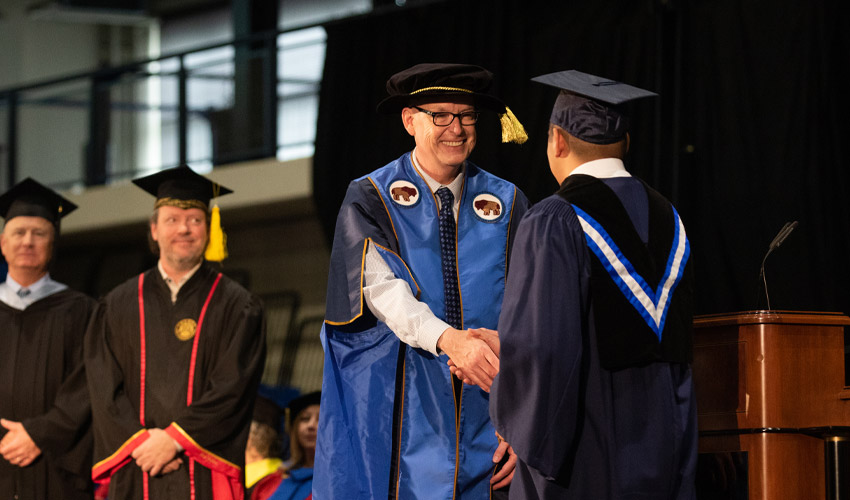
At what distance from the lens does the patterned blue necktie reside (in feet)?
11.0

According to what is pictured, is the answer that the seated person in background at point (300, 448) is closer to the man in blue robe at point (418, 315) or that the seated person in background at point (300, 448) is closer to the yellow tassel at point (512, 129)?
the man in blue robe at point (418, 315)

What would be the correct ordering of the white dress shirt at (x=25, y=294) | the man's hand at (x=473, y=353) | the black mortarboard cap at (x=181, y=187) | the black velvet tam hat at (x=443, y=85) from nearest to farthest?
the man's hand at (x=473, y=353) → the black velvet tam hat at (x=443, y=85) → the black mortarboard cap at (x=181, y=187) → the white dress shirt at (x=25, y=294)

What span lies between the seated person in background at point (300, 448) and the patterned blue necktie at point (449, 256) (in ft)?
8.05

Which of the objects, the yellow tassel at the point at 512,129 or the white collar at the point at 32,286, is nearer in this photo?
the yellow tassel at the point at 512,129

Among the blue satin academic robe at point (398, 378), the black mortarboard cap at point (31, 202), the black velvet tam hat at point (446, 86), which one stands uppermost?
the black velvet tam hat at point (446, 86)

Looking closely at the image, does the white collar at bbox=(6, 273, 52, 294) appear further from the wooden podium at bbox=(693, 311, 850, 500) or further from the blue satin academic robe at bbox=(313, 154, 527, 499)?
the wooden podium at bbox=(693, 311, 850, 500)

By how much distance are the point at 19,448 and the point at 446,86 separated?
2.41 metres

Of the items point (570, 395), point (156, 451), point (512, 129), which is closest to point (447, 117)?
point (512, 129)

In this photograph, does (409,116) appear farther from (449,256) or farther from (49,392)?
(49,392)

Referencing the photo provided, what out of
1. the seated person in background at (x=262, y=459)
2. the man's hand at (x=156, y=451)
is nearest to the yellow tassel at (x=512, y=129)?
the man's hand at (x=156, y=451)

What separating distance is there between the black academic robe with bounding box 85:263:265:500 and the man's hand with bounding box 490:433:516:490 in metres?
1.39

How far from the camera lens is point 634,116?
20.8 ft

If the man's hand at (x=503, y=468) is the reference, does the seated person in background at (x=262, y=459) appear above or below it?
below

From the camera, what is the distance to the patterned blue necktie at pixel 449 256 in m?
3.36
